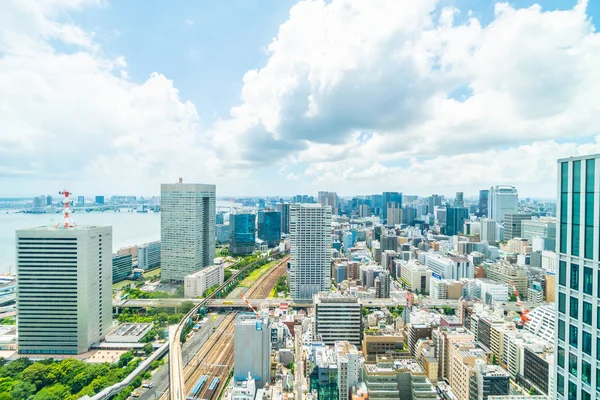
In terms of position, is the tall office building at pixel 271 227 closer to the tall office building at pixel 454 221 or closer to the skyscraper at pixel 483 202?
the tall office building at pixel 454 221

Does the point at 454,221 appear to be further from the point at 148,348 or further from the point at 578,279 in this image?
the point at 578,279

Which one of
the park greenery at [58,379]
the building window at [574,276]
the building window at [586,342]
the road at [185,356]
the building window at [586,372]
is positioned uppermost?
the building window at [574,276]

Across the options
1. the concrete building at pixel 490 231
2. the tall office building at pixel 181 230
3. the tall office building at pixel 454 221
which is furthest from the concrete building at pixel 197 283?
the tall office building at pixel 454 221

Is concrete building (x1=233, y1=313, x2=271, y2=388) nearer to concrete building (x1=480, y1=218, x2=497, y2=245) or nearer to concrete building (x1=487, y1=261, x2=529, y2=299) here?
concrete building (x1=487, y1=261, x2=529, y2=299)

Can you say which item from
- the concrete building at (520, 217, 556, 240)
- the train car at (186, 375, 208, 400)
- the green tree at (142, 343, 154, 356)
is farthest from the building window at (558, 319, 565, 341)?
the concrete building at (520, 217, 556, 240)

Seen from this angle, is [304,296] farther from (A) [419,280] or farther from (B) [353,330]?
(A) [419,280]
